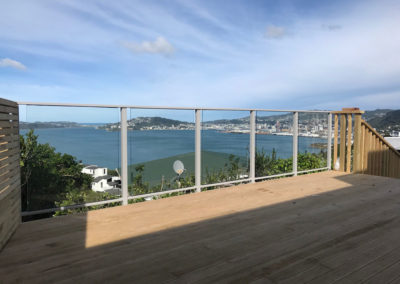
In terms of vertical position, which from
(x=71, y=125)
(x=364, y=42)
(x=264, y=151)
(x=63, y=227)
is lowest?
(x=63, y=227)

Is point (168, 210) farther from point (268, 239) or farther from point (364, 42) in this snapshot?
point (364, 42)

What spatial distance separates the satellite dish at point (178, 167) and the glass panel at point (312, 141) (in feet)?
7.59

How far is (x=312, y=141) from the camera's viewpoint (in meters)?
4.90

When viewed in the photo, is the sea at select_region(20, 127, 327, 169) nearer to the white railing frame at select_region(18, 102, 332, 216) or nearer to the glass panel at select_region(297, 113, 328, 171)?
the white railing frame at select_region(18, 102, 332, 216)

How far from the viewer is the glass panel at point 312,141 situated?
4723mm

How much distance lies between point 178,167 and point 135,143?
64 centimetres

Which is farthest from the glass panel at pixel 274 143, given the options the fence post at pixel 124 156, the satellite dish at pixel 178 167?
the fence post at pixel 124 156

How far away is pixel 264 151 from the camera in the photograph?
4195 mm

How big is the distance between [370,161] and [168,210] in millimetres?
4230

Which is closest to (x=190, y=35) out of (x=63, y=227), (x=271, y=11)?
(x=271, y=11)

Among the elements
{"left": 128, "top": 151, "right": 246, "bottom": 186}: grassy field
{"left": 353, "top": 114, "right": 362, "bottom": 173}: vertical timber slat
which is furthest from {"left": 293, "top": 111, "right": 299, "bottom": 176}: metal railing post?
{"left": 128, "top": 151, "right": 246, "bottom": 186}: grassy field

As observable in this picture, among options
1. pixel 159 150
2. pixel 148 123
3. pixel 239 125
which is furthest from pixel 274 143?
pixel 148 123

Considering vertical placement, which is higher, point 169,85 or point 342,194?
point 169,85

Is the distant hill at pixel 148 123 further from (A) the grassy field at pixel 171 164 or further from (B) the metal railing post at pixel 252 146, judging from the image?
(B) the metal railing post at pixel 252 146
